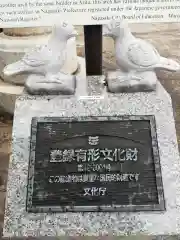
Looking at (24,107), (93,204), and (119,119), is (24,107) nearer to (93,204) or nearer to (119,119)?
(119,119)

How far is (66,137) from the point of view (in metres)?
1.76

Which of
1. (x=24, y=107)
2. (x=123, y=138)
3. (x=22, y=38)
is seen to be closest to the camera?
(x=123, y=138)

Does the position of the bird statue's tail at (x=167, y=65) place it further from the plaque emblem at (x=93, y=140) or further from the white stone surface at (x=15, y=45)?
the white stone surface at (x=15, y=45)

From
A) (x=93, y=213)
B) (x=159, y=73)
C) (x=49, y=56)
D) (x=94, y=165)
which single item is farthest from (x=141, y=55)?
(x=159, y=73)

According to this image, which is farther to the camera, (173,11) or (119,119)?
(173,11)

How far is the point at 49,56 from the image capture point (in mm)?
1890

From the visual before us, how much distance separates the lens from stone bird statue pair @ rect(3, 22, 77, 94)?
1.89 metres

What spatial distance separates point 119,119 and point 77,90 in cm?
23

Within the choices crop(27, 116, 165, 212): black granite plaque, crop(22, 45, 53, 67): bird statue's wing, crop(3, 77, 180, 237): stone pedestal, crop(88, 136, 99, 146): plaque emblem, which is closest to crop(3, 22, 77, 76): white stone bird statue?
crop(22, 45, 53, 67): bird statue's wing

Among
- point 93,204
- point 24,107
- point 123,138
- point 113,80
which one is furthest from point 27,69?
point 93,204

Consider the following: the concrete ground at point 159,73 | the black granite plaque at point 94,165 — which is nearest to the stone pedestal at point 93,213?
the black granite plaque at point 94,165

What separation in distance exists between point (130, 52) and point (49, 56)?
309 millimetres

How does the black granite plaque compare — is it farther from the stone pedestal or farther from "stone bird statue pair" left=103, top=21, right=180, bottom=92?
"stone bird statue pair" left=103, top=21, right=180, bottom=92

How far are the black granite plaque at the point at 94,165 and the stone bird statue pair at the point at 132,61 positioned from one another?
0.52ft
